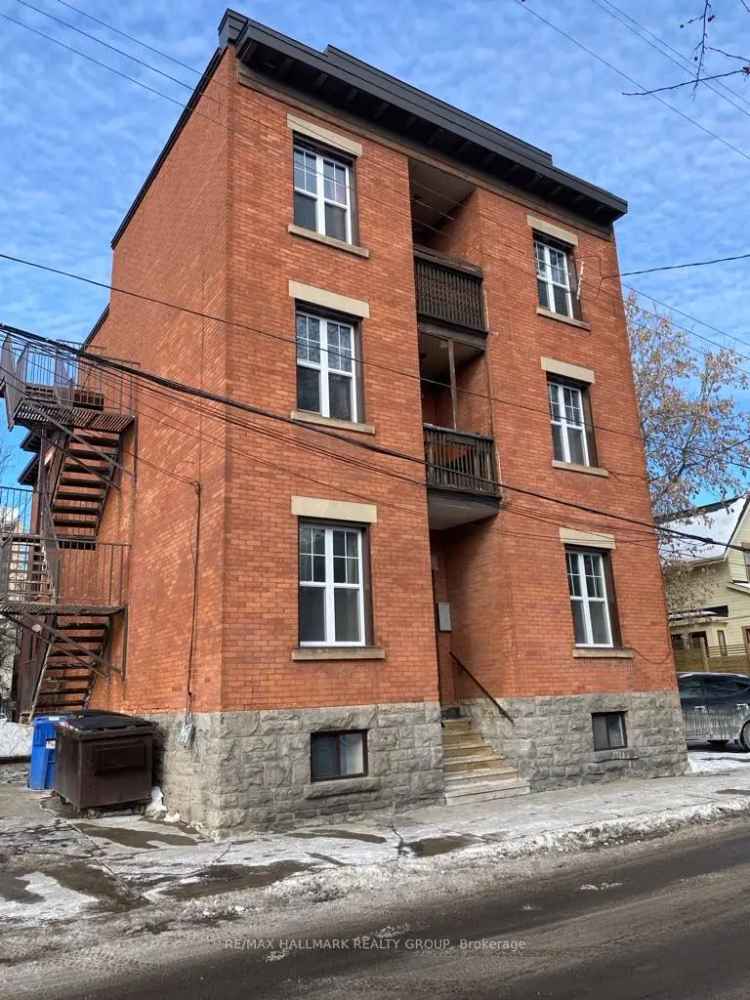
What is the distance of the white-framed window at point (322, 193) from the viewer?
43.1ft

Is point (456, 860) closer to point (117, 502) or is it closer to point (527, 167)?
point (117, 502)

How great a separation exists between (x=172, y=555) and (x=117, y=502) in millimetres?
3949

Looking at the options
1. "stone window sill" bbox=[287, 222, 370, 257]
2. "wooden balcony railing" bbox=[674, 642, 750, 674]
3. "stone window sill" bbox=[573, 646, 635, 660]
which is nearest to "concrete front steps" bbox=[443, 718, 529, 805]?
"stone window sill" bbox=[573, 646, 635, 660]

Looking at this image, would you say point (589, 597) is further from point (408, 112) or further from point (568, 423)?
point (408, 112)

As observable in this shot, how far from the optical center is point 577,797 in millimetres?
11914

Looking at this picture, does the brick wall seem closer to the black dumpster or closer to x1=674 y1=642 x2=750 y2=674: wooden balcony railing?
the black dumpster

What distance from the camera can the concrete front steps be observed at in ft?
39.1

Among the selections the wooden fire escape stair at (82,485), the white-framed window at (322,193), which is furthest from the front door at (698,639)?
the white-framed window at (322,193)

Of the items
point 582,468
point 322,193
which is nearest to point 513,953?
point 582,468

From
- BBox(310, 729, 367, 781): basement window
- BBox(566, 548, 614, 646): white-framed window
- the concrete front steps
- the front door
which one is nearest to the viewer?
BBox(310, 729, 367, 781): basement window

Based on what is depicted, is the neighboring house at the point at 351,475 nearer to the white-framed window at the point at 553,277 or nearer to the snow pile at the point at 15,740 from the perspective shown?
the white-framed window at the point at 553,277

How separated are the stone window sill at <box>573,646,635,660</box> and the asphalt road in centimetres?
675

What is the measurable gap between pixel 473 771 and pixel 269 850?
4687mm

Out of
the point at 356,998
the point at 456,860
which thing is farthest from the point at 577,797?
the point at 356,998
